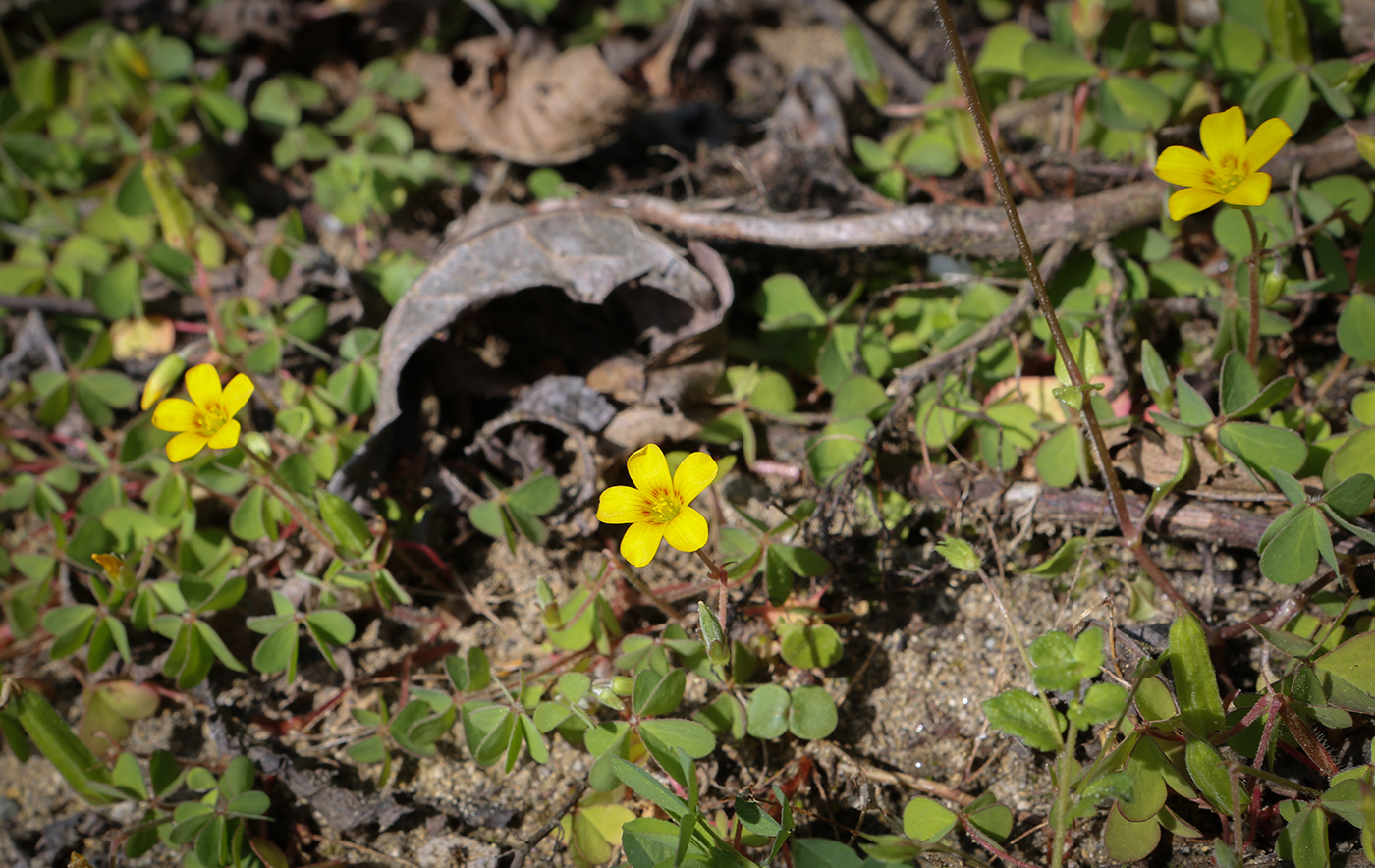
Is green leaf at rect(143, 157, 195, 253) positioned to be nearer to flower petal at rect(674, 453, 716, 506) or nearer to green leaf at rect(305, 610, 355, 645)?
green leaf at rect(305, 610, 355, 645)

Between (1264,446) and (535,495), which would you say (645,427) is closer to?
(535,495)

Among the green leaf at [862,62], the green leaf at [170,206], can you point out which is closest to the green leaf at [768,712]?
the green leaf at [862,62]

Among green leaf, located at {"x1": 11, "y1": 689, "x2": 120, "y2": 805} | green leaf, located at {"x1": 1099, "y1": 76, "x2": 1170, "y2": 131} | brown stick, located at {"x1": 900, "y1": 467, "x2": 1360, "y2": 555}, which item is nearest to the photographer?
brown stick, located at {"x1": 900, "y1": 467, "x2": 1360, "y2": 555}

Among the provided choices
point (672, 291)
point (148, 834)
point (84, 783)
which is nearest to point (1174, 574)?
point (672, 291)

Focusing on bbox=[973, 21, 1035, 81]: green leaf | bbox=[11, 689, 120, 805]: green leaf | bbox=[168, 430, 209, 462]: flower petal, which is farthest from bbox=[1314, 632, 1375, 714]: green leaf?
bbox=[11, 689, 120, 805]: green leaf

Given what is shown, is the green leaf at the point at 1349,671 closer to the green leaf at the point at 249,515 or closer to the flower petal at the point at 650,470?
the flower petal at the point at 650,470
